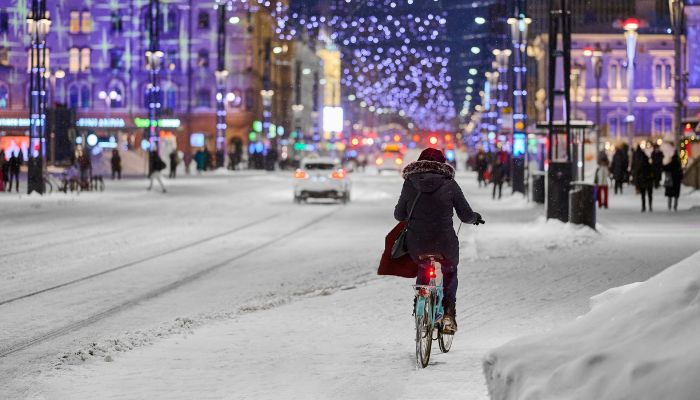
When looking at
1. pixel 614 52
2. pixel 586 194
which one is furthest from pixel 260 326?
pixel 614 52

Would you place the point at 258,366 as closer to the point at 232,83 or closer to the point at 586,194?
the point at 586,194

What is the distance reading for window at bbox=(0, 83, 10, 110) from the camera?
108 metres

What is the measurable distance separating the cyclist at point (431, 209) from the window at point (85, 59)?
343ft

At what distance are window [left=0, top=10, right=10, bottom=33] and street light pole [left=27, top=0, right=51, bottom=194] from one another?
67.0 m

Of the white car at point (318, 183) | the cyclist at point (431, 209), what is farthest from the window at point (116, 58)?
the cyclist at point (431, 209)

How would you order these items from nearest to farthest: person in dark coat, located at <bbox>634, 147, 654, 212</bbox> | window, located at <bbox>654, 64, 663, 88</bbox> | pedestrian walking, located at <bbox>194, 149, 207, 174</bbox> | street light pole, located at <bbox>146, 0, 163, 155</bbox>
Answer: person in dark coat, located at <bbox>634, 147, 654, 212</bbox>
street light pole, located at <bbox>146, 0, 163, 155</bbox>
pedestrian walking, located at <bbox>194, 149, 207, 174</bbox>
window, located at <bbox>654, 64, 663, 88</bbox>

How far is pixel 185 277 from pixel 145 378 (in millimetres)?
7896

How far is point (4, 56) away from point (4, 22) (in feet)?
9.61

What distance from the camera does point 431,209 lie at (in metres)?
9.79

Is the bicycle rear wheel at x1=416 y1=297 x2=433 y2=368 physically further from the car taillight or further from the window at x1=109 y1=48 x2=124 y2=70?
the window at x1=109 y1=48 x2=124 y2=70

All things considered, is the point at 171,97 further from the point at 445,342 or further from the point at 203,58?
the point at 445,342

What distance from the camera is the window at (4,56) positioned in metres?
108

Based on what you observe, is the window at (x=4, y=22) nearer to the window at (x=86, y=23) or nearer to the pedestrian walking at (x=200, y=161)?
the window at (x=86, y=23)

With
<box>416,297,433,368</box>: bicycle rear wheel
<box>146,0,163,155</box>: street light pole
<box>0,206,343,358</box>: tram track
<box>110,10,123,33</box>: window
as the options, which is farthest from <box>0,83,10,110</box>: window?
<box>416,297,433,368</box>: bicycle rear wheel
